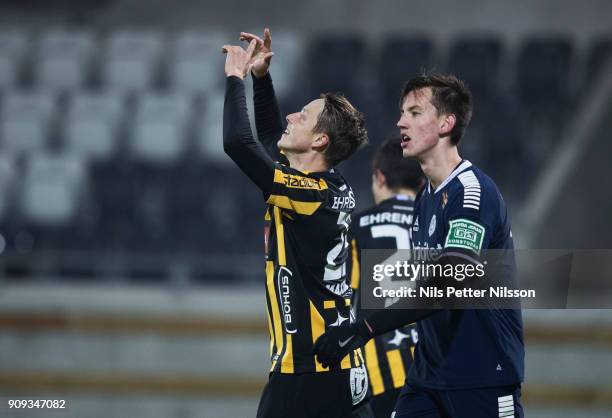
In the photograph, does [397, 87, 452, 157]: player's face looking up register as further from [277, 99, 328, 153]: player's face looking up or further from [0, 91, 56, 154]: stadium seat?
[0, 91, 56, 154]: stadium seat

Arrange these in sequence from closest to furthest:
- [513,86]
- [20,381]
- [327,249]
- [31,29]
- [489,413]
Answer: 1. [489,413]
2. [327,249]
3. [20,381]
4. [513,86]
5. [31,29]

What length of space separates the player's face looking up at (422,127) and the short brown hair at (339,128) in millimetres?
330

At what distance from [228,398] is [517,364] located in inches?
198

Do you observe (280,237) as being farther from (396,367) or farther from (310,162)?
(396,367)

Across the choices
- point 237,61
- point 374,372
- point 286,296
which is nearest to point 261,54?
point 237,61

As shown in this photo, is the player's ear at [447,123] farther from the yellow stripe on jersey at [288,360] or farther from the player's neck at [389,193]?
the player's neck at [389,193]

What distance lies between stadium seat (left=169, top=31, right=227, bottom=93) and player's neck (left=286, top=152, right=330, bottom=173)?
7321mm

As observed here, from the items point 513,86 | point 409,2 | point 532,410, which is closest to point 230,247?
point 532,410

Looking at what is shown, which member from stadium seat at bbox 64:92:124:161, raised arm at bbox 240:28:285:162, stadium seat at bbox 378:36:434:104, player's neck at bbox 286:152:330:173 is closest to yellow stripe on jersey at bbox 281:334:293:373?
player's neck at bbox 286:152:330:173

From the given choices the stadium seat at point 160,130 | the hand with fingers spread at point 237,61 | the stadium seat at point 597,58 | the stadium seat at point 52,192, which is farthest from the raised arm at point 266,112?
the stadium seat at point 597,58

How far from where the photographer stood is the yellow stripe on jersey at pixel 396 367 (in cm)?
545

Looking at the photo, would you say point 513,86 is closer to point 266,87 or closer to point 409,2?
point 409,2

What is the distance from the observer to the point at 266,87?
5.15 m

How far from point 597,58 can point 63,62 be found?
21.8 ft
